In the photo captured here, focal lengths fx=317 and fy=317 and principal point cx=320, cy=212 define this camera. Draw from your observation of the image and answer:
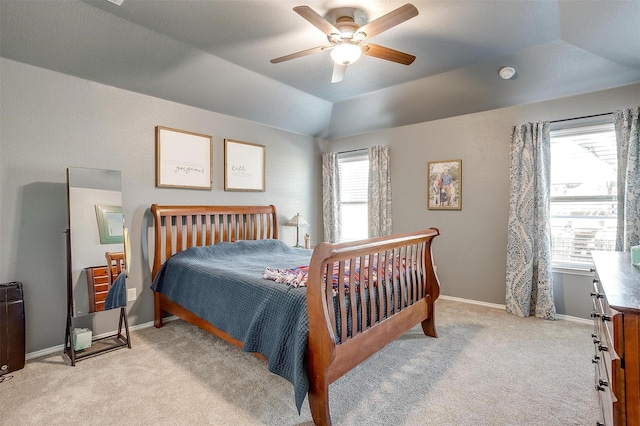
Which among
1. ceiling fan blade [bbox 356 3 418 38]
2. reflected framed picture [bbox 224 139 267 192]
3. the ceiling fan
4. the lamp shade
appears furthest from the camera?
A: the lamp shade

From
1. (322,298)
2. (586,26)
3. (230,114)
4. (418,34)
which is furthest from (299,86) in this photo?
(322,298)

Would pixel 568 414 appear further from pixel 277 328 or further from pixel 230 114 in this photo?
pixel 230 114

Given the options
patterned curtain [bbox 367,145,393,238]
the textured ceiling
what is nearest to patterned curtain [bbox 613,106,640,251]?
the textured ceiling

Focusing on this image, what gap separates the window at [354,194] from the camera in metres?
5.23

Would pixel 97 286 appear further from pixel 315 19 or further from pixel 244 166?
pixel 315 19

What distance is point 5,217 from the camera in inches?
101

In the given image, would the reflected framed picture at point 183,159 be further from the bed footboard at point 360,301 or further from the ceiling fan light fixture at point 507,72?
the ceiling fan light fixture at point 507,72

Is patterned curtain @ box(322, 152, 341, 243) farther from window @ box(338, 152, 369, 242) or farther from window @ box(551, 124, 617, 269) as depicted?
window @ box(551, 124, 617, 269)

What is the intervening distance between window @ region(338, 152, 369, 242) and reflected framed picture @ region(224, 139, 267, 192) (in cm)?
150

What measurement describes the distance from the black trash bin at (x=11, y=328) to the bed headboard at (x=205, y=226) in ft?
3.56

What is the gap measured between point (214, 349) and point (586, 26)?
4060 mm

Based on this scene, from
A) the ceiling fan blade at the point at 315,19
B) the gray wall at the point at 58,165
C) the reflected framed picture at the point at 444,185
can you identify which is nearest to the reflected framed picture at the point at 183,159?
the gray wall at the point at 58,165

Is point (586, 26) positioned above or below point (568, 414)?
above

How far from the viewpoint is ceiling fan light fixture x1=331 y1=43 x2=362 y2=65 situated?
92.1 inches
